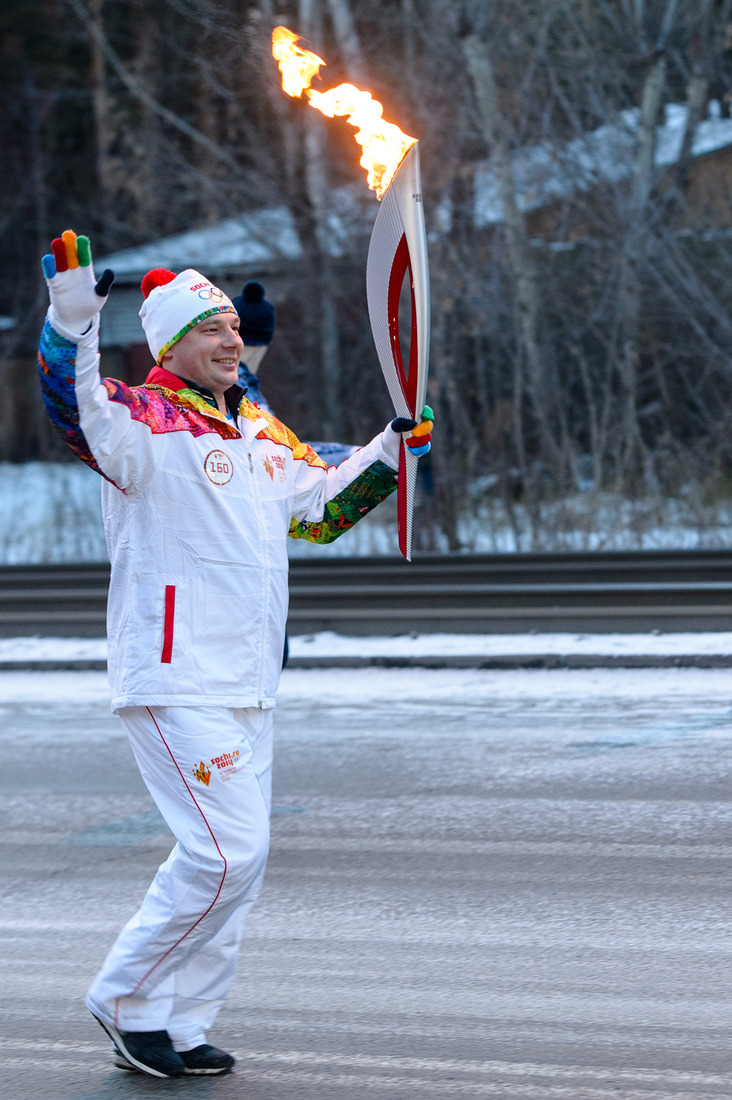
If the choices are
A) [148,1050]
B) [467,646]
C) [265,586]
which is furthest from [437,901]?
[467,646]

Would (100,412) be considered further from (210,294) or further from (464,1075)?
(464,1075)

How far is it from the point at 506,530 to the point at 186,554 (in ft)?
44.4

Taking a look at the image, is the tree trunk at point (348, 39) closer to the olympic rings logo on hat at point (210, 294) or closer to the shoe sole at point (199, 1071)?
the olympic rings logo on hat at point (210, 294)

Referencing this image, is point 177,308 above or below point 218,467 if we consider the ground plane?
above

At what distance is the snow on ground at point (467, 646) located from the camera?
31.7ft

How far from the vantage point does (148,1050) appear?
11.9 feet

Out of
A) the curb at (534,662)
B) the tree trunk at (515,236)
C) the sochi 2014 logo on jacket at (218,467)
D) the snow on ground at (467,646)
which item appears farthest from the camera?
the tree trunk at (515,236)

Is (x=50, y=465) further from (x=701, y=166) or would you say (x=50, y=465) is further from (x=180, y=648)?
(x=180, y=648)

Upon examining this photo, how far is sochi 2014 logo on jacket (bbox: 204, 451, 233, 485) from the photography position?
3572 millimetres

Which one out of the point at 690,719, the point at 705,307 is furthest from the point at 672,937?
the point at 705,307

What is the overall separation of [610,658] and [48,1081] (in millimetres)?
6281

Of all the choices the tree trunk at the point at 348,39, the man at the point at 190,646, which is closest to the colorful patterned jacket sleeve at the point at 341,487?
the man at the point at 190,646

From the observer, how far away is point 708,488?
15.4m

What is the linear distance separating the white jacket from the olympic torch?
49cm
